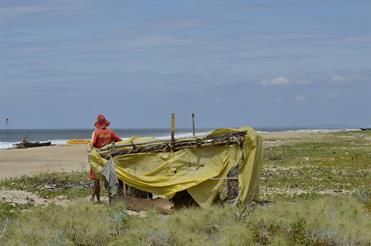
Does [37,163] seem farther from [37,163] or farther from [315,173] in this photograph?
[315,173]

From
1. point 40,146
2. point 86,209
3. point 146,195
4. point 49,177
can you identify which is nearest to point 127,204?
point 146,195

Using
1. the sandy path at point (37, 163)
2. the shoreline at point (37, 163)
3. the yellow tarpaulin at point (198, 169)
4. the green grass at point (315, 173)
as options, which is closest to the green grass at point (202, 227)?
the yellow tarpaulin at point (198, 169)

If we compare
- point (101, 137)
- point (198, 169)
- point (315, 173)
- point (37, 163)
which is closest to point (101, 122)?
point (101, 137)

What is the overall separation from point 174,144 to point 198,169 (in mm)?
733

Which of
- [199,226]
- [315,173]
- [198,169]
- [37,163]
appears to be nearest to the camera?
[199,226]

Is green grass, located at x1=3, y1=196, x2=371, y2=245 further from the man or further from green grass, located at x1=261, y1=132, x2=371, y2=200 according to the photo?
green grass, located at x1=261, y1=132, x2=371, y2=200

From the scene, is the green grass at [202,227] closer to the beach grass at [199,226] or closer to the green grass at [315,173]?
the beach grass at [199,226]

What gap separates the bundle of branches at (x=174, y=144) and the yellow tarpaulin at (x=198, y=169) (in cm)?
8

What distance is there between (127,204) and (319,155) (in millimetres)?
17702

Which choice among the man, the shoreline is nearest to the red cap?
the man

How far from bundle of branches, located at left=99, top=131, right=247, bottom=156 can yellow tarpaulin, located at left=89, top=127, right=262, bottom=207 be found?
0.08 metres

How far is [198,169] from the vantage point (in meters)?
13.9

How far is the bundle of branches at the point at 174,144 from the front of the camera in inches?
539

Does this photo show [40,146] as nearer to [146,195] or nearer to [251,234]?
[146,195]
